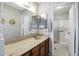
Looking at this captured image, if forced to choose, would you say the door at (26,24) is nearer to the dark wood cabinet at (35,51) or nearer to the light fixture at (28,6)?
the light fixture at (28,6)

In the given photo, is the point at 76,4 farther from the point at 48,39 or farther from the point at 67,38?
the point at 48,39

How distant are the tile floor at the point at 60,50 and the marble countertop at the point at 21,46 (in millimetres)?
229

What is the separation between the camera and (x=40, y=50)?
180 centimetres

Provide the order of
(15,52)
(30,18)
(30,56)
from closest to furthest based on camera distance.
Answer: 1. (15,52)
2. (30,56)
3. (30,18)

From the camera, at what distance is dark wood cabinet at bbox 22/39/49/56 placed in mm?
1576

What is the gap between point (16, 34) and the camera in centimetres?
165

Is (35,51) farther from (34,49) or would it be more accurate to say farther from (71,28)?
(71,28)

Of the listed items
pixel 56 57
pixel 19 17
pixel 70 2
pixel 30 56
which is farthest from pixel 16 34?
pixel 70 2

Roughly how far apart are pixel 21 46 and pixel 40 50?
0.34 metres

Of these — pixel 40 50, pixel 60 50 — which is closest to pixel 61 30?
pixel 60 50

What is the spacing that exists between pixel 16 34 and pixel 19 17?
0.83 feet

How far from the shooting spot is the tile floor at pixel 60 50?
5.47ft

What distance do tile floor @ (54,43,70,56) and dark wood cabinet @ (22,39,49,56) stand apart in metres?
0.14

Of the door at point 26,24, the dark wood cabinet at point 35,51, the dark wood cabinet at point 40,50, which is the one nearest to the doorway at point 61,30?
the dark wood cabinet at point 40,50
